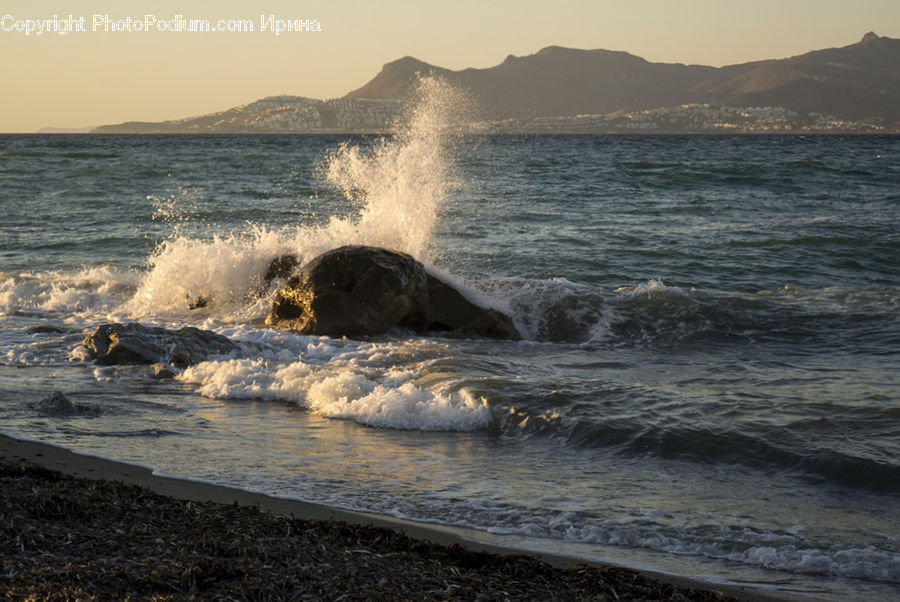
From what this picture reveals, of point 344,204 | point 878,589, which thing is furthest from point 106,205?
point 878,589

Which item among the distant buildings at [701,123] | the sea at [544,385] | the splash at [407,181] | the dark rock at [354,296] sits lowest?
the sea at [544,385]

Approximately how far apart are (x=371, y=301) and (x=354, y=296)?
0.19m

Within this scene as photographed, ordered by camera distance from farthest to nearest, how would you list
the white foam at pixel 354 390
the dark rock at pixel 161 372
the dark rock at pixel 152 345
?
the dark rock at pixel 152 345
the dark rock at pixel 161 372
the white foam at pixel 354 390

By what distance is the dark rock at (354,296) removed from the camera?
10.6 metres

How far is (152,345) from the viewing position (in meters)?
9.23

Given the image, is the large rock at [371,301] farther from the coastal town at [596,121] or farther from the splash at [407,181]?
the coastal town at [596,121]

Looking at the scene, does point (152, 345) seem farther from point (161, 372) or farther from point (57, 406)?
point (57, 406)

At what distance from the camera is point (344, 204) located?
24062mm

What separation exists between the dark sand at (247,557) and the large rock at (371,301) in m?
5.35

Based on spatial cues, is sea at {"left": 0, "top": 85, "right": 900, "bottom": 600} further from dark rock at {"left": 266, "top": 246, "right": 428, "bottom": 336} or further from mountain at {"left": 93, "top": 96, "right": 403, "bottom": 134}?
mountain at {"left": 93, "top": 96, "right": 403, "bottom": 134}

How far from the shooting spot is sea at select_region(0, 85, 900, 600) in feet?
17.5

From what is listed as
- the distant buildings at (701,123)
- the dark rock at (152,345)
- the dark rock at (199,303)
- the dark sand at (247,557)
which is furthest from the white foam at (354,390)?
the distant buildings at (701,123)

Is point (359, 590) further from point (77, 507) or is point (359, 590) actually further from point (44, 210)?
point (44, 210)

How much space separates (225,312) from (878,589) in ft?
29.5
